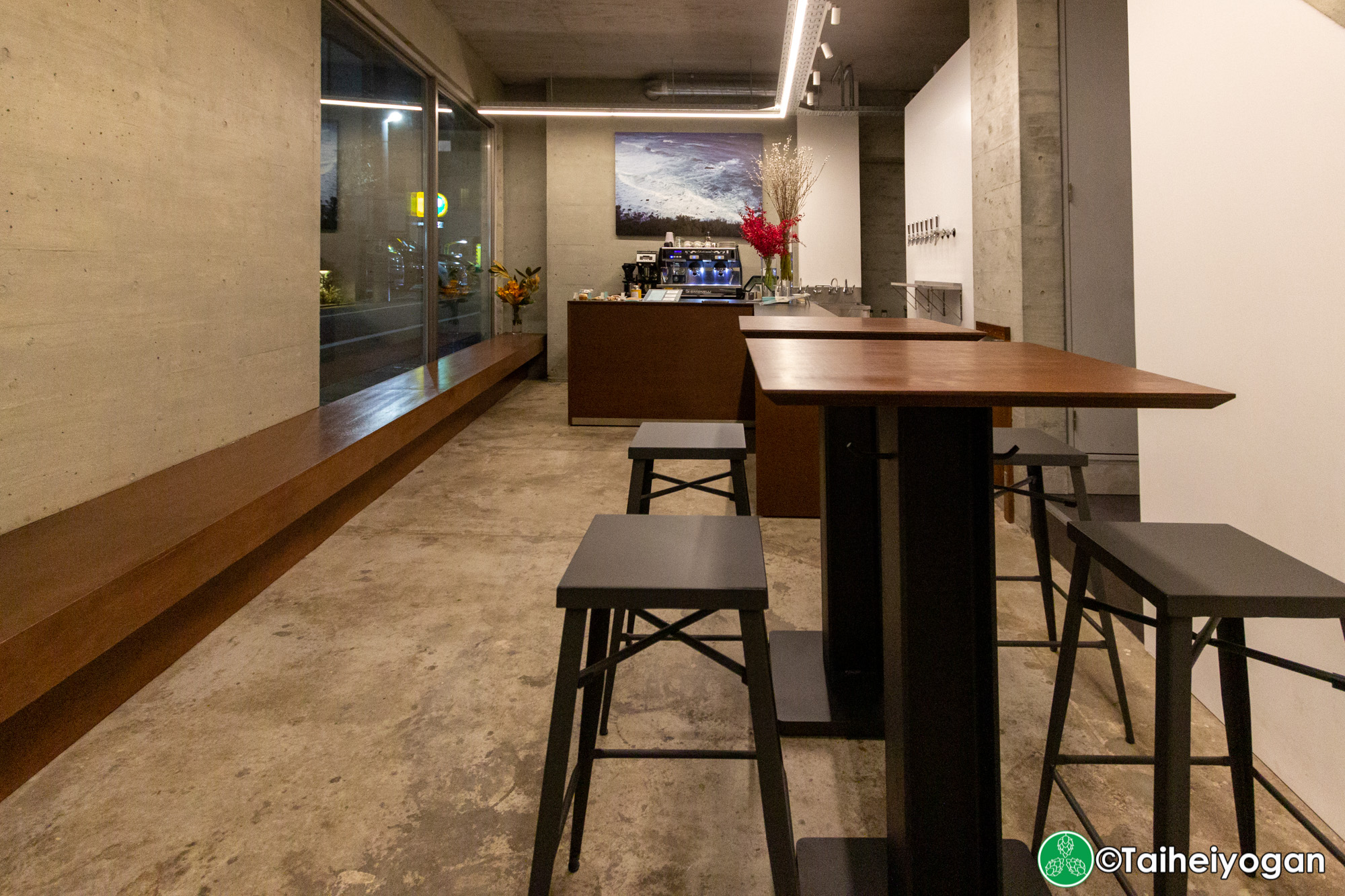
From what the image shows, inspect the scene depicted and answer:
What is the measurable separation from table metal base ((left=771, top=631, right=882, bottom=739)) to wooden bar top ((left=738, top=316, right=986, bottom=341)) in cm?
97

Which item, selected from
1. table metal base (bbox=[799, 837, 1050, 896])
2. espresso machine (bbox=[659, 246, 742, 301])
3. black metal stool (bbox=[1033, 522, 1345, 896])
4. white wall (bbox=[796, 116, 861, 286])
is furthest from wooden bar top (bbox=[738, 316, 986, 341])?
white wall (bbox=[796, 116, 861, 286])

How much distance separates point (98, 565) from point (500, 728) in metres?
1.17

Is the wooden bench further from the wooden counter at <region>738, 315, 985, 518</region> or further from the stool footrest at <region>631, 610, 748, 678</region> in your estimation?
the wooden counter at <region>738, 315, 985, 518</region>

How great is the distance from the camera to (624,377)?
21.3 feet

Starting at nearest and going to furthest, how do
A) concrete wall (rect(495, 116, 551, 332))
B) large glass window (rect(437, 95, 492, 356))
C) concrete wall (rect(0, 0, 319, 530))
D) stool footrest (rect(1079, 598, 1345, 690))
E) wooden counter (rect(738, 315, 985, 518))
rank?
stool footrest (rect(1079, 598, 1345, 690))
concrete wall (rect(0, 0, 319, 530))
wooden counter (rect(738, 315, 985, 518))
large glass window (rect(437, 95, 492, 356))
concrete wall (rect(495, 116, 551, 332))

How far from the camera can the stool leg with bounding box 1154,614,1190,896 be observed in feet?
3.99

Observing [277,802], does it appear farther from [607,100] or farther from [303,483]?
[607,100]

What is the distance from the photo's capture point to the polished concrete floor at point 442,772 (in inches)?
65.4

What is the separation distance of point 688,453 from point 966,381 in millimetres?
1161

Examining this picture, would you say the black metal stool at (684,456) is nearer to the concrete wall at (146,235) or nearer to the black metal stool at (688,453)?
the black metal stool at (688,453)

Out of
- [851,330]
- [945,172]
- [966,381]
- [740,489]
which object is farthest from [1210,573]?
[945,172]

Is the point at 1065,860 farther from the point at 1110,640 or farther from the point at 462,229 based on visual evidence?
the point at 462,229

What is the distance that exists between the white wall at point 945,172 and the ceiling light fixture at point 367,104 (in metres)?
3.87

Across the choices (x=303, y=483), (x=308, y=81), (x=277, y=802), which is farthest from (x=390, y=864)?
(x=308, y=81)
